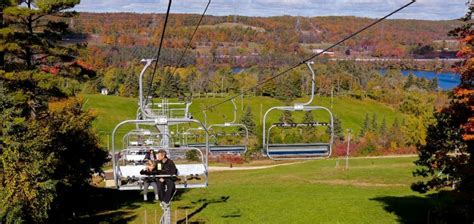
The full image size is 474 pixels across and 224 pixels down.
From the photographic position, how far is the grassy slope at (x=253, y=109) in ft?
376

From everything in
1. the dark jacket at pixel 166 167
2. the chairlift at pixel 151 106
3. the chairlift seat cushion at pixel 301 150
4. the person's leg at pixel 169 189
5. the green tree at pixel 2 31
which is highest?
the green tree at pixel 2 31

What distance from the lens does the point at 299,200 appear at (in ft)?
109

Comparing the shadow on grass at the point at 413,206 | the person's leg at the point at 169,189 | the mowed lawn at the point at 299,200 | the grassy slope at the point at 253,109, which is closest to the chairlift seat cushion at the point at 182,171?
the person's leg at the point at 169,189

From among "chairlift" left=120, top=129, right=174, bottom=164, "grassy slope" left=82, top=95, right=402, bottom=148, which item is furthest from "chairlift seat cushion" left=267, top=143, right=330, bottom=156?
"grassy slope" left=82, top=95, right=402, bottom=148

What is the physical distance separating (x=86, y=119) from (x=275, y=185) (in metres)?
17.1

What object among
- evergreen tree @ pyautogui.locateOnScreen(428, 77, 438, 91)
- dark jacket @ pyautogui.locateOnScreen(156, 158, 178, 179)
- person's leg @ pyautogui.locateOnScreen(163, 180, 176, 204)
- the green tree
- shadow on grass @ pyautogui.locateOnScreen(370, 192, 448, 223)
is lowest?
shadow on grass @ pyautogui.locateOnScreen(370, 192, 448, 223)

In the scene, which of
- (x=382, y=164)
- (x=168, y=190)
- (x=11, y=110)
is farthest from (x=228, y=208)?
(x=382, y=164)

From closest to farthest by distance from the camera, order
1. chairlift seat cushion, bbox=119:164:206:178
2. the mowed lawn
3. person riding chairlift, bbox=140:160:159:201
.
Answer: person riding chairlift, bbox=140:160:159:201, chairlift seat cushion, bbox=119:164:206:178, the mowed lawn

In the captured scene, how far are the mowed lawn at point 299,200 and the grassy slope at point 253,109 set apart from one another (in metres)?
64.5

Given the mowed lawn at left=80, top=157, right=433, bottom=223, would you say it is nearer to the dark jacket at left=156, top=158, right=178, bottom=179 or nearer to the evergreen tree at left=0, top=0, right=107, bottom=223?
the evergreen tree at left=0, top=0, right=107, bottom=223

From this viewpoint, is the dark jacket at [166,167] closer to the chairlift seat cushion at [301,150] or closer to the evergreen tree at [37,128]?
the chairlift seat cushion at [301,150]

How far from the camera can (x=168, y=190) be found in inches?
500

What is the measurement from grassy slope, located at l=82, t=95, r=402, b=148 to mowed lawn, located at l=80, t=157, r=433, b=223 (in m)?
64.5

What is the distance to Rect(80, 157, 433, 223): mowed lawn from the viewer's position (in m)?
27.7
